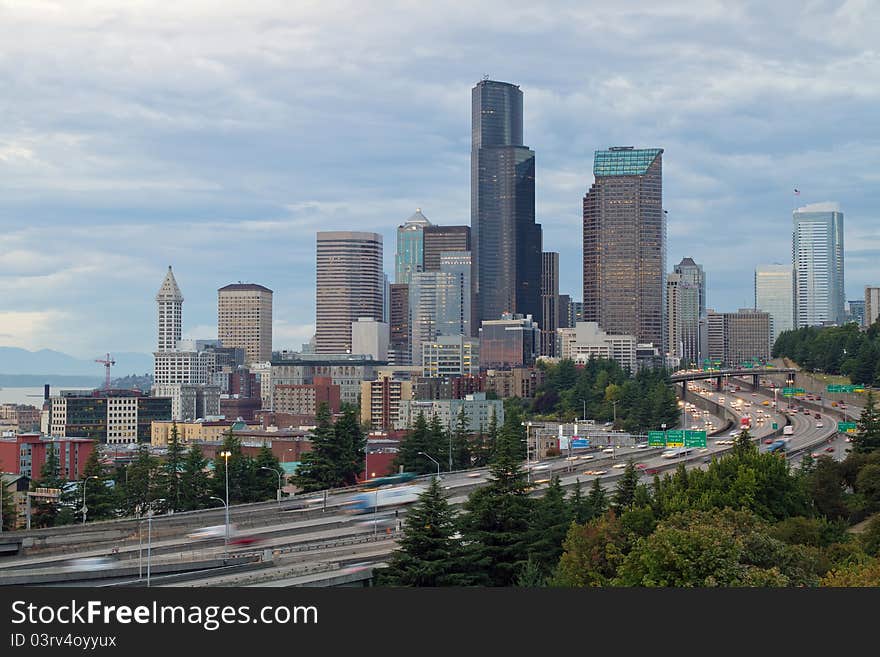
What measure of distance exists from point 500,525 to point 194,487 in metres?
41.1

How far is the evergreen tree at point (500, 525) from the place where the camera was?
56.3 m

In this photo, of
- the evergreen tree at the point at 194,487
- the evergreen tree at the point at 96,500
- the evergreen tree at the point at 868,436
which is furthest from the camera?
the evergreen tree at the point at 868,436

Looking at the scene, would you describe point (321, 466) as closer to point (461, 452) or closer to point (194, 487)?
point (194, 487)

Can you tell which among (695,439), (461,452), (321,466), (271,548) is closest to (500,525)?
(271,548)

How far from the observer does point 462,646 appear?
2073 cm

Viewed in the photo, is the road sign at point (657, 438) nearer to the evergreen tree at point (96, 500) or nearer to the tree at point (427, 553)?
the evergreen tree at point (96, 500)

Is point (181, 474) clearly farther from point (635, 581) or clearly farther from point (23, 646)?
point (23, 646)

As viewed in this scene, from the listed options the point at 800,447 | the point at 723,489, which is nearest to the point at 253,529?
the point at 723,489

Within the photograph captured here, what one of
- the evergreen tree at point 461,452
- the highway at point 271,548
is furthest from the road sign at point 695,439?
the evergreen tree at point 461,452

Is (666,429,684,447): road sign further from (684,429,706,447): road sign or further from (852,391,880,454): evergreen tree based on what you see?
(852,391,880,454): evergreen tree

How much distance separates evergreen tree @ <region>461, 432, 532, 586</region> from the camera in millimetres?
56344

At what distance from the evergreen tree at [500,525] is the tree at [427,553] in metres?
2.90

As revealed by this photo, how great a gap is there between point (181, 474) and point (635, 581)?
197ft

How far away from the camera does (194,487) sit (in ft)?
303
